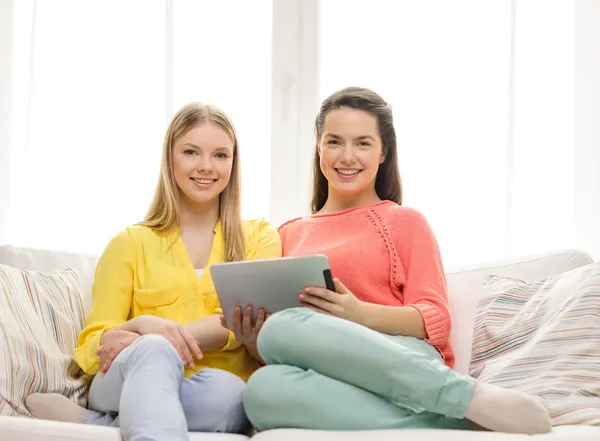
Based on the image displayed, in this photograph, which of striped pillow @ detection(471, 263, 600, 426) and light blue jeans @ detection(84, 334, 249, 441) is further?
striped pillow @ detection(471, 263, 600, 426)

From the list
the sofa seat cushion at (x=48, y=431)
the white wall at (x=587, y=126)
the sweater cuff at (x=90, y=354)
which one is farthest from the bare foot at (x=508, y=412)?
the white wall at (x=587, y=126)

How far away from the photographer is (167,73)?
9.66 ft

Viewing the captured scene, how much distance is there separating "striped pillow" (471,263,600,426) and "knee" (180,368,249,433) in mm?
539

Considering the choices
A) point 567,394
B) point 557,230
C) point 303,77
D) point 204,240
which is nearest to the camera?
point 567,394

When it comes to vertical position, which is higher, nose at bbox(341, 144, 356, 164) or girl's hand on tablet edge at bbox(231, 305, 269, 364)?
nose at bbox(341, 144, 356, 164)

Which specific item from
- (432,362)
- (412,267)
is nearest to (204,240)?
(412,267)

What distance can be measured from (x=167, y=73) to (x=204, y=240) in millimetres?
1147

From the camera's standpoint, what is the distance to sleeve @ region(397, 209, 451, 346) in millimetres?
1810

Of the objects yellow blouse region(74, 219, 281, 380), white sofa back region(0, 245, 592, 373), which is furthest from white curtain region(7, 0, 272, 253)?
yellow blouse region(74, 219, 281, 380)

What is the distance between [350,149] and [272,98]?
89 cm

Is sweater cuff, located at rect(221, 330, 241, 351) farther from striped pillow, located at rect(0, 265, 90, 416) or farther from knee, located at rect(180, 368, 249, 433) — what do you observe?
striped pillow, located at rect(0, 265, 90, 416)

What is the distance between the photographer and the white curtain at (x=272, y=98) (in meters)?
2.68

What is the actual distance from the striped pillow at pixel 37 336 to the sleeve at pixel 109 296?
0.05 m

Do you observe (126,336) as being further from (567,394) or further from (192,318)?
(567,394)
